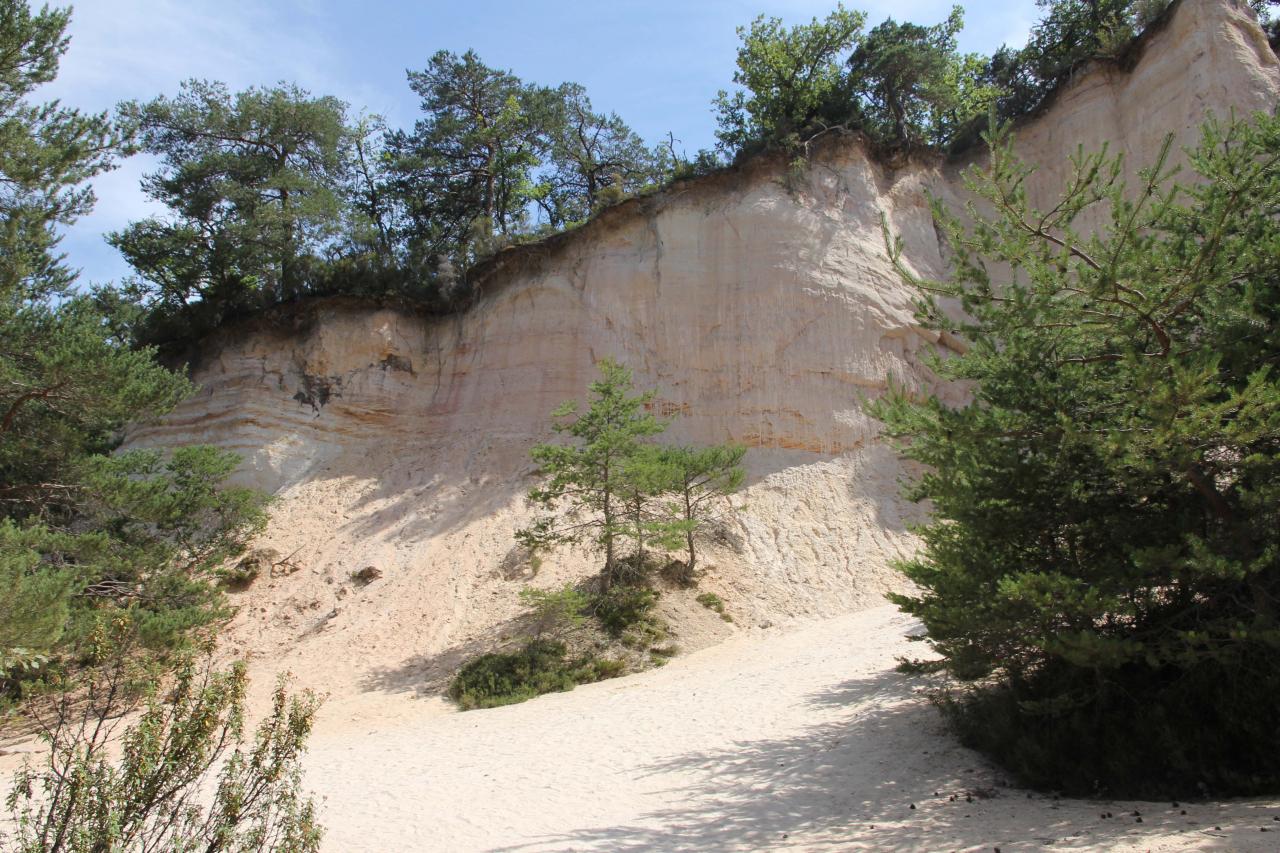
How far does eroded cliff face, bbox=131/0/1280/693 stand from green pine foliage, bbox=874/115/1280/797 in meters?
9.10

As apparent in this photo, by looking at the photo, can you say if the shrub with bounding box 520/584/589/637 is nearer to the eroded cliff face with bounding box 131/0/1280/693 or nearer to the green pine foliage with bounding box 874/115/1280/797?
the eroded cliff face with bounding box 131/0/1280/693

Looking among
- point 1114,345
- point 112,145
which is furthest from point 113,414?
point 1114,345

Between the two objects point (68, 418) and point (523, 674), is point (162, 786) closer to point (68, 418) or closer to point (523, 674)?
point (523, 674)

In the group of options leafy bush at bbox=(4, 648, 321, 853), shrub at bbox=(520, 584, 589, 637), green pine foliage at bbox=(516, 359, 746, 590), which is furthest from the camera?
green pine foliage at bbox=(516, 359, 746, 590)

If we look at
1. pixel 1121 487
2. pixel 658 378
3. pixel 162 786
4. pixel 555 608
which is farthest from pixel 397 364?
pixel 162 786

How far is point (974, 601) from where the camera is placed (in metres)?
7.71

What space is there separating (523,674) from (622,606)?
2.36m

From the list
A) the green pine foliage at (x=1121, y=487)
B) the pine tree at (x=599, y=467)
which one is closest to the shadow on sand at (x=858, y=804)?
the green pine foliage at (x=1121, y=487)

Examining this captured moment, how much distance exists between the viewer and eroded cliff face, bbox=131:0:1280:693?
59.2 feet

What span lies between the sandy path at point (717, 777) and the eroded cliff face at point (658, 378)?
3924 millimetres

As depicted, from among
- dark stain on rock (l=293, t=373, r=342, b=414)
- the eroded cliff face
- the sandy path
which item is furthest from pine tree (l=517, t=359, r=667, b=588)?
dark stain on rock (l=293, t=373, r=342, b=414)

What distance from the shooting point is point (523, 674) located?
14.6 meters

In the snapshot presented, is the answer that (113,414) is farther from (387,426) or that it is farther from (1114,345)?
(1114,345)

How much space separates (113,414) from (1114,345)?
48.6ft
